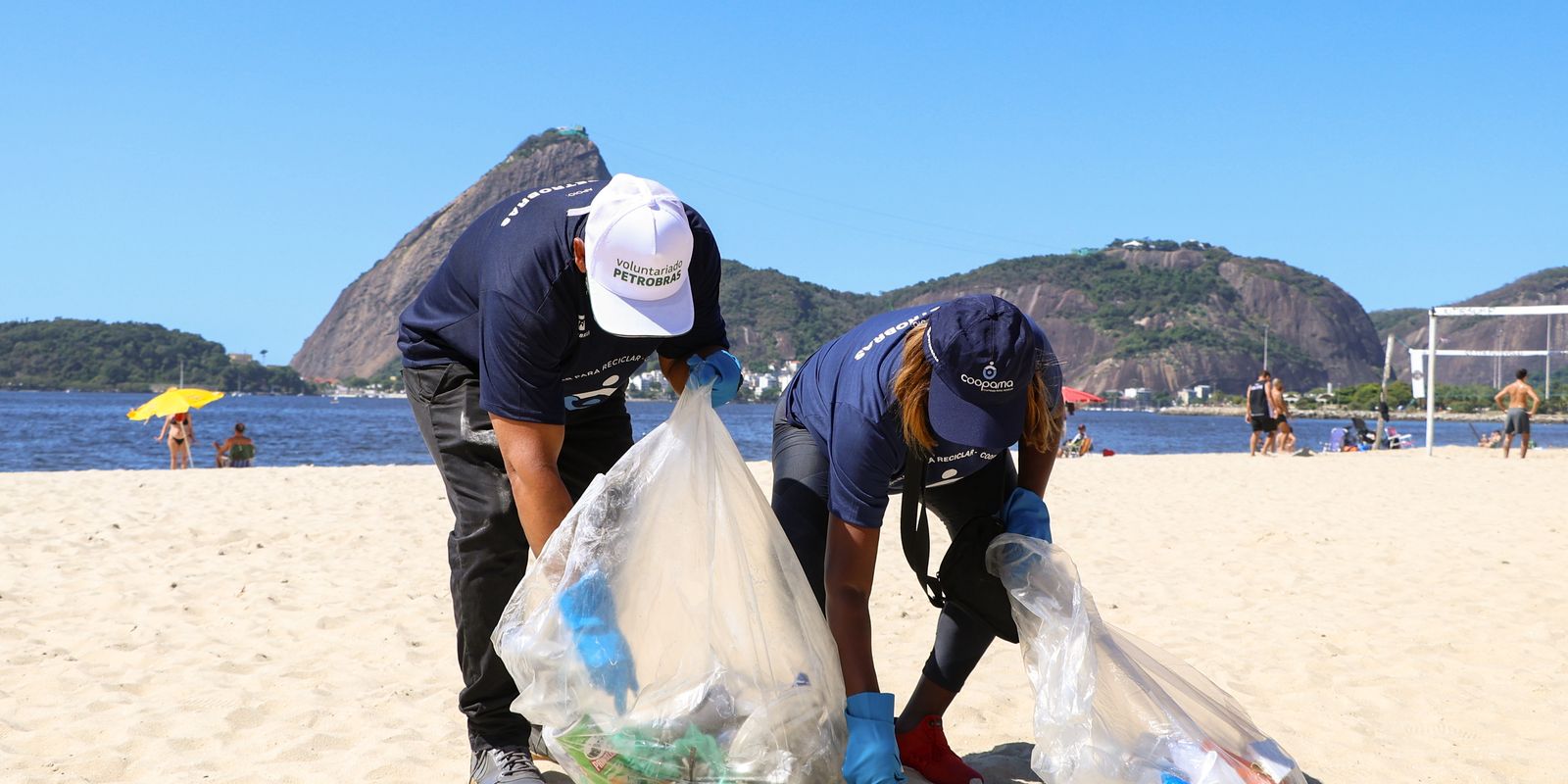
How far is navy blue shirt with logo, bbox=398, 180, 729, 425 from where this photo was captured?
212 cm

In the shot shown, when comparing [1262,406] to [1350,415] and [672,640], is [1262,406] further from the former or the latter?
[1350,415]

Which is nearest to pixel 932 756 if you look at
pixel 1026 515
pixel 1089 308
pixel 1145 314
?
pixel 1026 515

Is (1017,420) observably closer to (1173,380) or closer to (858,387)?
(858,387)

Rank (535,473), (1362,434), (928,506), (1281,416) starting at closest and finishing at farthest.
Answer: (535,473), (928,506), (1281,416), (1362,434)

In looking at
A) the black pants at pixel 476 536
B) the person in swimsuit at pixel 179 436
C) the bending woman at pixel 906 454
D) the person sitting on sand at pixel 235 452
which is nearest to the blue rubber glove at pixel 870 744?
the bending woman at pixel 906 454

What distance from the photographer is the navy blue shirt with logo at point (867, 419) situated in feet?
7.15

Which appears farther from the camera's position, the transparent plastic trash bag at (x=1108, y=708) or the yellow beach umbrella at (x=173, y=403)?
the yellow beach umbrella at (x=173, y=403)

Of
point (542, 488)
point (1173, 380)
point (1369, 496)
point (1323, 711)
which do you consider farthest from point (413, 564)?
point (1173, 380)

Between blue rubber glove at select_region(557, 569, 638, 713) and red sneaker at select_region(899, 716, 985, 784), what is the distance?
811mm

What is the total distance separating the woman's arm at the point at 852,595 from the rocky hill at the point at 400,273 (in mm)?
157527

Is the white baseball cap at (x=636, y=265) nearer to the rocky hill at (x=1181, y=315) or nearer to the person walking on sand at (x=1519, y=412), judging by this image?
the person walking on sand at (x=1519, y=412)

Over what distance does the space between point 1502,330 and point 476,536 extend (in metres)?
159

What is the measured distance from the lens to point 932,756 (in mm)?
2619

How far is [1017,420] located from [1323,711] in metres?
1.79
